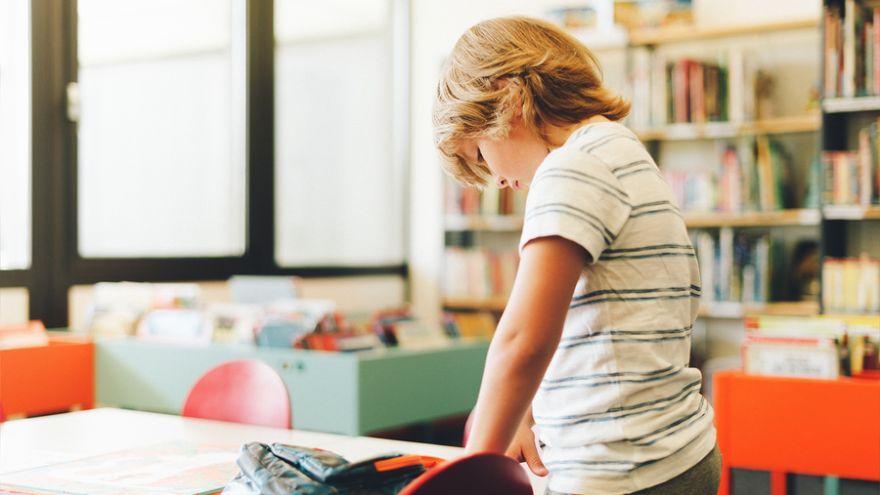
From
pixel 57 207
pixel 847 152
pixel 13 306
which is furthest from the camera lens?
pixel 847 152

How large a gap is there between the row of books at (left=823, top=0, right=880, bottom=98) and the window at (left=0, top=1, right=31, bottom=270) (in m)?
2.95

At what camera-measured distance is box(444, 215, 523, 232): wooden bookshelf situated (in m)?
4.55

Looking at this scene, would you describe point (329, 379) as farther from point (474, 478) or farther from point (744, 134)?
point (744, 134)

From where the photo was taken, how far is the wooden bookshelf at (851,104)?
3389 millimetres

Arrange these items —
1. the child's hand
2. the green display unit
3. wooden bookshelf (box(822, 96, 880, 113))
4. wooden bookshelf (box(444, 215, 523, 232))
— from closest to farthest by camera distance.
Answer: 1. the child's hand
2. the green display unit
3. wooden bookshelf (box(822, 96, 880, 113))
4. wooden bookshelf (box(444, 215, 523, 232))

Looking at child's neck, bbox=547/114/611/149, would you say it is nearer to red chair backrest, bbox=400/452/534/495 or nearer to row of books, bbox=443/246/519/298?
red chair backrest, bbox=400/452/534/495

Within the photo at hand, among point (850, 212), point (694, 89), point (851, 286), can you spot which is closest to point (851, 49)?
point (850, 212)

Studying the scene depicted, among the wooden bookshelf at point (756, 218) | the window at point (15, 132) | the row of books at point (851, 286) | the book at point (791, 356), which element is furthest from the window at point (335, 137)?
the book at point (791, 356)

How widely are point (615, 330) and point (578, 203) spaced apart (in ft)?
0.51

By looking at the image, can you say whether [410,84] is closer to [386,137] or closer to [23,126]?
[386,137]

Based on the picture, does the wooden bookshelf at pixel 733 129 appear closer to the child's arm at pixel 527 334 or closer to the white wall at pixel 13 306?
the white wall at pixel 13 306

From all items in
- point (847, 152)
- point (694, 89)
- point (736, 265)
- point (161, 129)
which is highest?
point (694, 89)

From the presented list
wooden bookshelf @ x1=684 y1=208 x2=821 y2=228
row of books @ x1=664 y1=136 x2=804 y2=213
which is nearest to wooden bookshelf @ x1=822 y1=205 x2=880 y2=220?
wooden bookshelf @ x1=684 y1=208 x2=821 y2=228

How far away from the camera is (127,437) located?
70.5 inches
